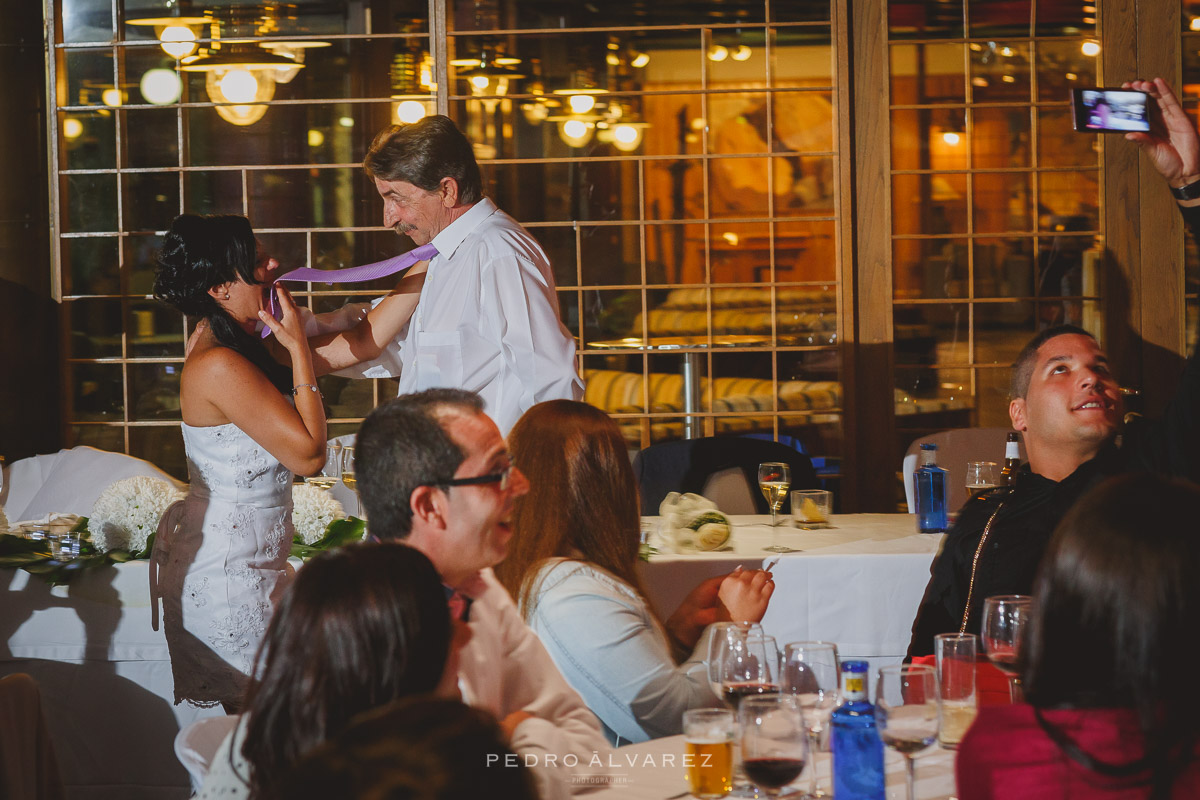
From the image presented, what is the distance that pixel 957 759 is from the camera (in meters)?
1.13

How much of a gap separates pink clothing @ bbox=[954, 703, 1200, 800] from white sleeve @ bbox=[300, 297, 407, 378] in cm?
213

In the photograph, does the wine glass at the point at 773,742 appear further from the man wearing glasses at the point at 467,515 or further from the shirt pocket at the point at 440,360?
the shirt pocket at the point at 440,360

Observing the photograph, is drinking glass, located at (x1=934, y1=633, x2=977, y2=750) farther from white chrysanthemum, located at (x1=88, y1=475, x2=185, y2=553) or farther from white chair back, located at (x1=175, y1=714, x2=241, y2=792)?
white chrysanthemum, located at (x1=88, y1=475, x2=185, y2=553)

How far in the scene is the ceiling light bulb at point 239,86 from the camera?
5.16 m

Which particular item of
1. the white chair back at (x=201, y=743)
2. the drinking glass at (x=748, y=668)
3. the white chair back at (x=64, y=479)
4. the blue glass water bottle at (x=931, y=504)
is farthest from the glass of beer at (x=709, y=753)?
the white chair back at (x=64, y=479)

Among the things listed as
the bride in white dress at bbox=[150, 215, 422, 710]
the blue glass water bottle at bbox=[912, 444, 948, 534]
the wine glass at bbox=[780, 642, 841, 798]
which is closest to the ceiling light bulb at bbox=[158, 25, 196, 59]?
the bride in white dress at bbox=[150, 215, 422, 710]

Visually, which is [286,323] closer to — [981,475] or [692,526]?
[692,526]

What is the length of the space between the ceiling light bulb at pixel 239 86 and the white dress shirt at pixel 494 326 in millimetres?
2731

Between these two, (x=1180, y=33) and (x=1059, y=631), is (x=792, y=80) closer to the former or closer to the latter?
(x=1180, y=33)

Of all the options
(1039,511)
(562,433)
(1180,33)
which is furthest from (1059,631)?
(1180,33)

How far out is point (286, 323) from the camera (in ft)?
8.38

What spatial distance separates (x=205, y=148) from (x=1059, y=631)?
16.0ft

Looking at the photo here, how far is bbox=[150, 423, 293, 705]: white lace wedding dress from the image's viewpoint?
8.07 ft

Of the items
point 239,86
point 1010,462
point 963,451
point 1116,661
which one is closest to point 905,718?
point 1116,661
